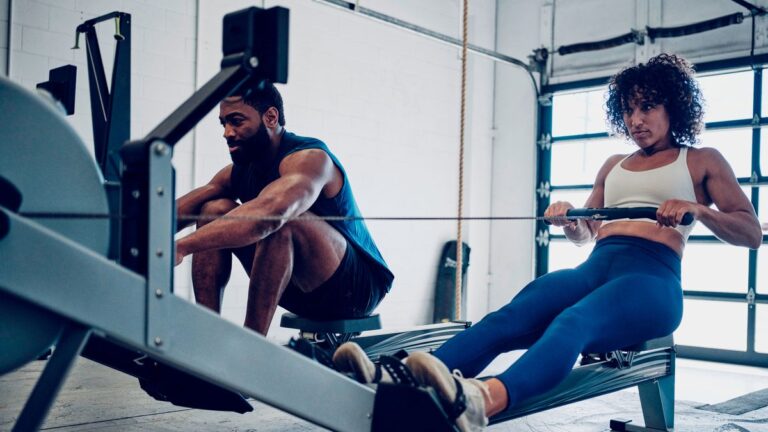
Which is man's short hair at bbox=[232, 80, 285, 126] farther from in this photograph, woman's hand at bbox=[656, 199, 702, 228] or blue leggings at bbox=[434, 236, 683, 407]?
woman's hand at bbox=[656, 199, 702, 228]

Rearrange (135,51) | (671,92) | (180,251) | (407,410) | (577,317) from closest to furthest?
(407,410)
(577,317)
(180,251)
(671,92)
(135,51)

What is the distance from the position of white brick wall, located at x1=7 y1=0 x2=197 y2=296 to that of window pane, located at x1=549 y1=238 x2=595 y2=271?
10.3 ft

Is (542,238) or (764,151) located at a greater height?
(764,151)

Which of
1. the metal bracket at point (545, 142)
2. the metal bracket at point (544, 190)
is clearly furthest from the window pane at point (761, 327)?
the metal bracket at point (545, 142)

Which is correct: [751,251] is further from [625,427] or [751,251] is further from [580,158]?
[625,427]

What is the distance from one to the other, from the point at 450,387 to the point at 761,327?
435 centimetres

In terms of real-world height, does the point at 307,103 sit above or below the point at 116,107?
above

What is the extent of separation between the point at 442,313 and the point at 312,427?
3.75 metres

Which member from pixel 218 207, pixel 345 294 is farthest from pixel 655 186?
pixel 218 207

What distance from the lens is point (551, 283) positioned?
90.8 inches

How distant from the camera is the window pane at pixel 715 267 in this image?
5430 mm

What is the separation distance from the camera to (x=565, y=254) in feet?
21.4

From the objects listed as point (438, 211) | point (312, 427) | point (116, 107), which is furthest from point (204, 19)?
point (312, 427)

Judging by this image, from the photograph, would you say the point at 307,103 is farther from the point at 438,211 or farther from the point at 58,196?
the point at 58,196
